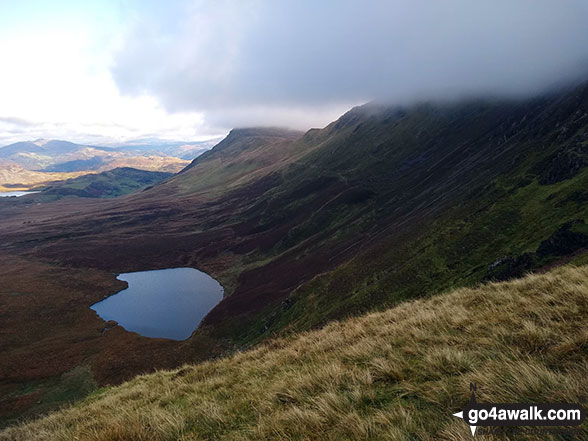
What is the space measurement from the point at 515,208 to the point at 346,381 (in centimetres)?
3790

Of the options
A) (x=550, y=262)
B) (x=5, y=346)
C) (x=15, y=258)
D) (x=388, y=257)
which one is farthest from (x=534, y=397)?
(x=15, y=258)

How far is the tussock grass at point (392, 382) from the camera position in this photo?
4434 mm

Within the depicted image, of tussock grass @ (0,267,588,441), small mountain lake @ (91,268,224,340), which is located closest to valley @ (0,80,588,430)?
small mountain lake @ (91,268,224,340)

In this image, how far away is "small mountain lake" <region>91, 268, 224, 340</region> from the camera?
5491cm

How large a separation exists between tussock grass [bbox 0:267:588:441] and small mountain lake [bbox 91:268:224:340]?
1828 inches

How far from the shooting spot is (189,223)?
132 m

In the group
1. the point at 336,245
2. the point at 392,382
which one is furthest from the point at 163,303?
the point at 392,382

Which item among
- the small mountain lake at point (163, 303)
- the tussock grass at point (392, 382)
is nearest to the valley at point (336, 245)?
the small mountain lake at point (163, 303)

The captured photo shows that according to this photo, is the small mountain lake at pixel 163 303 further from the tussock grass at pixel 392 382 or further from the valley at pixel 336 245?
the tussock grass at pixel 392 382

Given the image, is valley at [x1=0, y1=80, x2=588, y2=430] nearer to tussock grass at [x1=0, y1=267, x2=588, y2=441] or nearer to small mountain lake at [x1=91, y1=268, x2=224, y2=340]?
small mountain lake at [x1=91, y1=268, x2=224, y2=340]

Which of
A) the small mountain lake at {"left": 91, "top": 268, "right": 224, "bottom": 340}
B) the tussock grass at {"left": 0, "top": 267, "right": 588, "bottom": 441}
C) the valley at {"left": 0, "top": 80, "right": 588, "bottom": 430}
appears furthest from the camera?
the small mountain lake at {"left": 91, "top": 268, "right": 224, "bottom": 340}

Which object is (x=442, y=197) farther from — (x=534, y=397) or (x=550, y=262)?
(x=534, y=397)

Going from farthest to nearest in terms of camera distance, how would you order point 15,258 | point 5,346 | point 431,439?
point 15,258 < point 5,346 < point 431,439

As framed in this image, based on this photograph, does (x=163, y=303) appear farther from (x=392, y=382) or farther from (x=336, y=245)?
(x=392, y=382)
